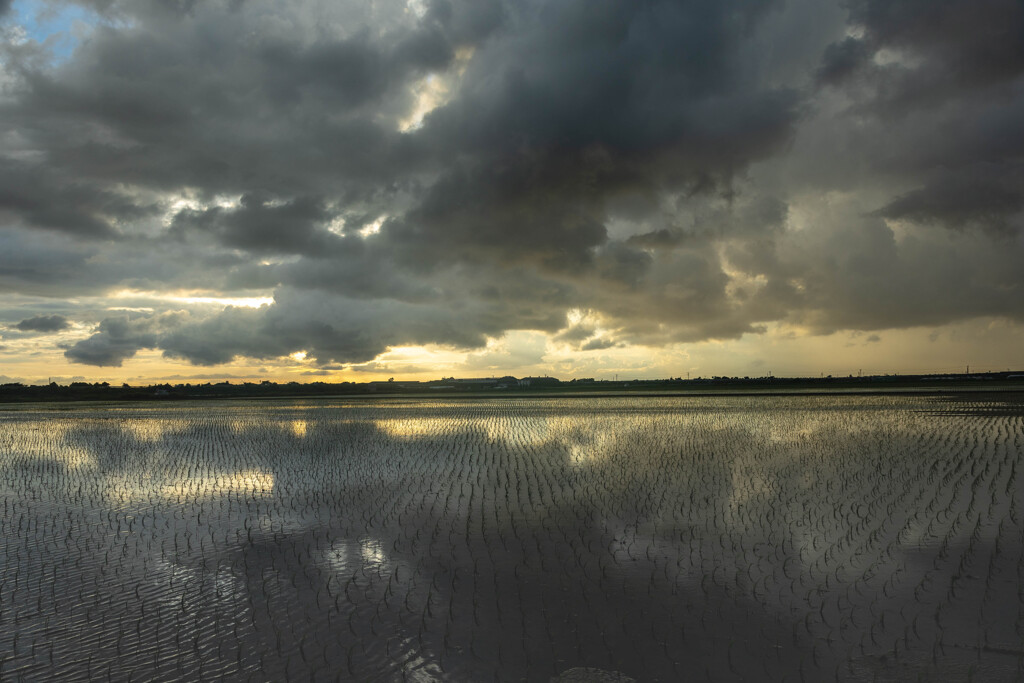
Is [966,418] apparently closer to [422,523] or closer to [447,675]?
[422,523]

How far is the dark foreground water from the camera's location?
7160 mm

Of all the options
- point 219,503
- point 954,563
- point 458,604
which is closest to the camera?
point 458,604

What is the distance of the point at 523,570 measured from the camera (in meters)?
10.2

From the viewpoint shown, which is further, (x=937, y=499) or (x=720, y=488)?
(x=720, y=488)

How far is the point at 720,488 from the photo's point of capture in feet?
55.0

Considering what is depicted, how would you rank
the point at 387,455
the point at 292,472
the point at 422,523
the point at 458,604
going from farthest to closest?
1. the point at 387,455
2. the point at 292,472
3. the point at 422,523
4. the point at 458,604

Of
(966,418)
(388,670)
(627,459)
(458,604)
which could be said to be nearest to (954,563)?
(458,604)

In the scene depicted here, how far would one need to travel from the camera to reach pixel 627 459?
73.4ft

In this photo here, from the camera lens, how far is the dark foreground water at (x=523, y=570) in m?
7.16

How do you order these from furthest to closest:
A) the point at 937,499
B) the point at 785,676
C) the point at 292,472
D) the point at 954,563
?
the point at 292,472 → the point at 937,499 → the point at 954,563 → the point at 785,676

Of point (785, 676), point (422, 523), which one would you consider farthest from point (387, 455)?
point (785, 676)

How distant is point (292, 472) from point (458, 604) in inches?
576

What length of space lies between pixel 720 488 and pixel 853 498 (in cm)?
328

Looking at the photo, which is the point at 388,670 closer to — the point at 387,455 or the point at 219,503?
the point at 219,503
